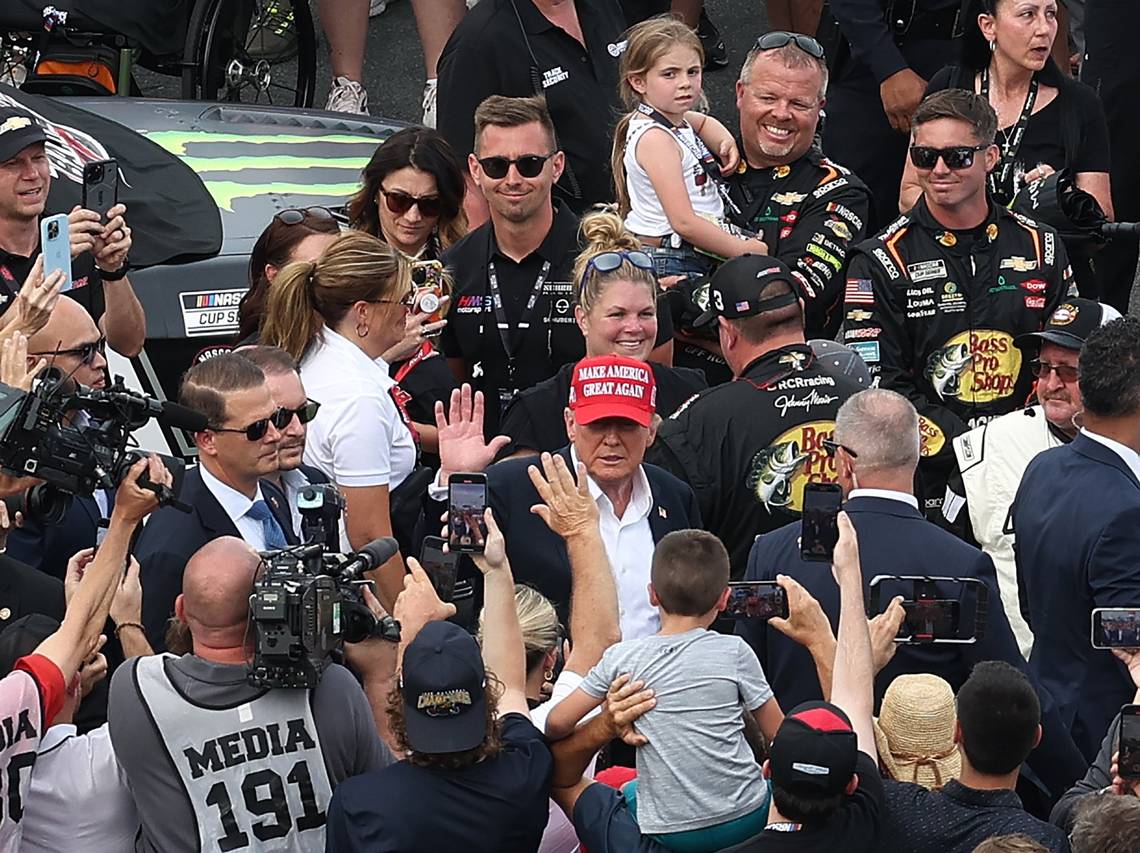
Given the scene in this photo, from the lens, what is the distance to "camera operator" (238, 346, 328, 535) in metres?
5.63

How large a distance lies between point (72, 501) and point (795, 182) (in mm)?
3060

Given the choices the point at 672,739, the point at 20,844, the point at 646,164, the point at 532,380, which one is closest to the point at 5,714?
the point at 20,844

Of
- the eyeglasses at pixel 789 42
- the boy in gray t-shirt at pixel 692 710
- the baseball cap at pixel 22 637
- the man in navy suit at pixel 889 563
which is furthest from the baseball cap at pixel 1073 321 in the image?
the baseball cap at pixel 22 637

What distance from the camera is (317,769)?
15.1ft

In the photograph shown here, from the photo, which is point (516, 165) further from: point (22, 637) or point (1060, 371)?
point (22, 637)

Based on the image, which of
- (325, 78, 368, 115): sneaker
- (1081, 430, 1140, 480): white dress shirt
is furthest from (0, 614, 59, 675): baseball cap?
(325, 78, 368, 115): sneaker

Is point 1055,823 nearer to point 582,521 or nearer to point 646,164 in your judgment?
point 582,521

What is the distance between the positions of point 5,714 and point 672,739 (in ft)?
4.80

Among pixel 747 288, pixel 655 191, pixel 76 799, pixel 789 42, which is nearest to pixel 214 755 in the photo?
pixel 76 799

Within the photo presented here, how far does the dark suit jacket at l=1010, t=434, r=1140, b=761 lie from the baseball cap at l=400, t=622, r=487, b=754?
6.10ft

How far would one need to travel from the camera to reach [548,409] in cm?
642

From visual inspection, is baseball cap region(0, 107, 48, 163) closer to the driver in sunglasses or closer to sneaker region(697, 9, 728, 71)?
the driver in sunglasses

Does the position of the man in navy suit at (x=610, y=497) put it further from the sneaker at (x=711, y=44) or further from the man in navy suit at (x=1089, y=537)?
the sneaker at (x=711, y=44)

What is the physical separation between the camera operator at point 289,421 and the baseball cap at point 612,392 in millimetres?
749
